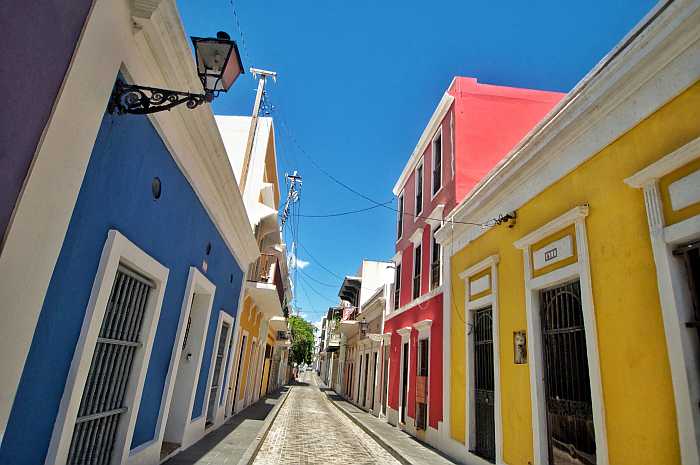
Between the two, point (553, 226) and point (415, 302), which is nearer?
point (553, 226)

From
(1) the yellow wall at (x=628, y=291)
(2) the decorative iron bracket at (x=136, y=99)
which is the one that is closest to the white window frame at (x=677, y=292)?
(1) the yellow wall at (x=628, y=291)

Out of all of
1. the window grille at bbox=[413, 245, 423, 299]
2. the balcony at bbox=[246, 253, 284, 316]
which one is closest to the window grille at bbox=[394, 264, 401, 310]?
the window grille at bbox=[413, 245, 423, 299]

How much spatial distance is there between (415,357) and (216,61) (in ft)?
32.7

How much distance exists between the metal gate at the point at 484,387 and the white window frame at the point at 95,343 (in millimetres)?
5377

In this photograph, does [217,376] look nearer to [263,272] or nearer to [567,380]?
[263,272]

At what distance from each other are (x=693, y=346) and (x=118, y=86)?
16.5ft

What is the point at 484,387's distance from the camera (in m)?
7.23

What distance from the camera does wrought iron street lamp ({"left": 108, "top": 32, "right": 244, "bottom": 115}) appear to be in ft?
9.78

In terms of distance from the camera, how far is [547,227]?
5535mm

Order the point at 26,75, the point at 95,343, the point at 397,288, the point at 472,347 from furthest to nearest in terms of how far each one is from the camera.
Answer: the point at 397,288 < the point at 472,347 < the point at 95,343 < the point at 26,75

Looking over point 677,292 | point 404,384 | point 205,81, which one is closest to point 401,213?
point 404,384

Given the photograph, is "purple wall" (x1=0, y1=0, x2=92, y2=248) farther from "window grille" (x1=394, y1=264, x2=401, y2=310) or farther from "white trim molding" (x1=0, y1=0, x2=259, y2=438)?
"window grille" (x1=394, y1=264, x2=401, y2=310)

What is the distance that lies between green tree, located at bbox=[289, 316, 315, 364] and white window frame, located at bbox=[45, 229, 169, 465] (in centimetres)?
3768

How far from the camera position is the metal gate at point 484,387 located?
6.80m
